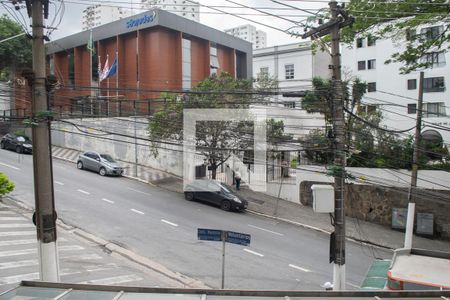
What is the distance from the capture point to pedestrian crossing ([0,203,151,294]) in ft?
34.5

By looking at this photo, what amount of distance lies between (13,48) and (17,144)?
13406 millimetres

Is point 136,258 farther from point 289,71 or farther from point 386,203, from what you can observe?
point 289,71

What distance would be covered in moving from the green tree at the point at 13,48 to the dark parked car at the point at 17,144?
37.2 feet

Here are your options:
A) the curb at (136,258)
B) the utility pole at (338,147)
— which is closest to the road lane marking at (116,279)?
the curb at (136,258)

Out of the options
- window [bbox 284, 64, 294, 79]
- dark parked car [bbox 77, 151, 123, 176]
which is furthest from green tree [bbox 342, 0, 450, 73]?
window [bbox 284, 64, 294, 79]

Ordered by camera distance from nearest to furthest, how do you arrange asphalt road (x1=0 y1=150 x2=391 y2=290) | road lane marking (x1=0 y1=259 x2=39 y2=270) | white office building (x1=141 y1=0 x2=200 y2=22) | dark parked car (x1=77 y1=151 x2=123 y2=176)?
road lane marking (x1=0 y1=259 x2=39 y2=270), white office building (x1=141 y1=0 x2=200 y2=22), asphalt road (x1=0 y1=150 x2=391 y2=290), dark parked car (x1=77 y1=151 x2=123 y2=176)

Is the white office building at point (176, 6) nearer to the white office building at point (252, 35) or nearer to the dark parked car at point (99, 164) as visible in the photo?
the dark parked car at point (99, 164)

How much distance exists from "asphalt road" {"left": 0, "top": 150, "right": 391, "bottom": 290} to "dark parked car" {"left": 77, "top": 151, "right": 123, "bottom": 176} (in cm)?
137

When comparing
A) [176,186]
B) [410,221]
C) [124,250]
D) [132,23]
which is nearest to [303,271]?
[410,221]

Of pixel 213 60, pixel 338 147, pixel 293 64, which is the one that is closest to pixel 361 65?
pixel 293 64

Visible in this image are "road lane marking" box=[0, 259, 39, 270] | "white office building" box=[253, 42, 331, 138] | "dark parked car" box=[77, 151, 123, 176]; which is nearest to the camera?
"road lane marking" box=[0, 259, 39, 270]

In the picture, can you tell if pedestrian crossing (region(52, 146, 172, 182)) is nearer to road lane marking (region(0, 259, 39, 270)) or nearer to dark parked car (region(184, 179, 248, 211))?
dark parked car (region(184, 179, 248, 211))

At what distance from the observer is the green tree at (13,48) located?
128 feet

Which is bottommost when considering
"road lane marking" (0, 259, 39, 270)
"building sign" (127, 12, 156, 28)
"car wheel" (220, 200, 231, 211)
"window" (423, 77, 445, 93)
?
"car wheel" (220, 200, 231, 211)
